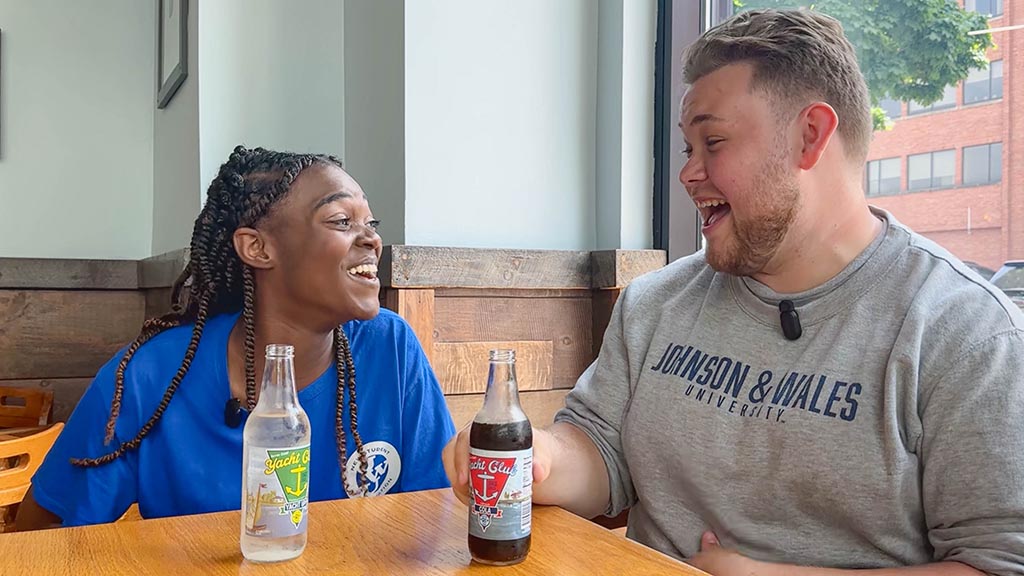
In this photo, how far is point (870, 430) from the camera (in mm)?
1046

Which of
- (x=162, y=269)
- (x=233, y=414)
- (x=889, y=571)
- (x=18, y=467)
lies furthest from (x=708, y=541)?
(x=162, y=269)

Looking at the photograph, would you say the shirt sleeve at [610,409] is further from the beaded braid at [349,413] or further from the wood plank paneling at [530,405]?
the wood plank paneling at [530,405]

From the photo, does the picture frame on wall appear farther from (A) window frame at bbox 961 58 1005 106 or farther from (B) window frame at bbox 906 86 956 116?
(A) window frame at bbox 961 58 1005 106

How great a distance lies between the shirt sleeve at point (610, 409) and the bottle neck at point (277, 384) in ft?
1.95

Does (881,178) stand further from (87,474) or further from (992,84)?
(87,474)

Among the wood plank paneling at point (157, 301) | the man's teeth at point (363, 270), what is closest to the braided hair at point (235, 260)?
the man's teeth at point (363, 270)

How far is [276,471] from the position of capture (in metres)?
0.83

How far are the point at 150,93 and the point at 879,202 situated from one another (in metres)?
2.65

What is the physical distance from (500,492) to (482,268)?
1194 millimetres

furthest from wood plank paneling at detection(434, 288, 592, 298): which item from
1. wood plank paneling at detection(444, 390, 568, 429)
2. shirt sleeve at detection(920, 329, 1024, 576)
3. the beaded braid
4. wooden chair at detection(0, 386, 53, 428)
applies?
wooden chair at detection(0, 386, 53, 428)

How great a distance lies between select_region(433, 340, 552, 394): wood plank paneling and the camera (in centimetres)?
199

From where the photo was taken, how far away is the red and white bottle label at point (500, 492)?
843 millimetres

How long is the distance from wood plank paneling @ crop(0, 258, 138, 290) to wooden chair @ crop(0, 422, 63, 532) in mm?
1521

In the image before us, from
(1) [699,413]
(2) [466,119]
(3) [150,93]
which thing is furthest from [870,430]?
(3) [150,93]
